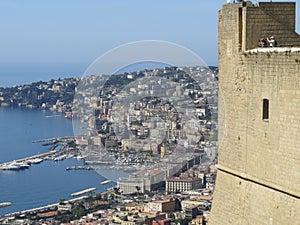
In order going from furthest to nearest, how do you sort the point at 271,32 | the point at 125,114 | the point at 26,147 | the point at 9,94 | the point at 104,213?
the point at 9,94 < the point at 26,147 < the point at 104,213 < the point at 125,114 < the point at 271,32

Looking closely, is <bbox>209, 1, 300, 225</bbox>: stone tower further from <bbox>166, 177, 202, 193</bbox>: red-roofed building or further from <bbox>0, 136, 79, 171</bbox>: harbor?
<bbox>0, 136, 79, 171</bbox>: harbor

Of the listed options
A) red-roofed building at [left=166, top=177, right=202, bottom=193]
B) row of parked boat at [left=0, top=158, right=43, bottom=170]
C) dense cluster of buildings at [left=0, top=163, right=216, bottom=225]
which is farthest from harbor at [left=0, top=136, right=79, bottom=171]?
red-roofed building at [left=166, top=177, right=202, bottom=193]

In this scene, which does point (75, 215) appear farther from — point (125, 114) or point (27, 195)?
point (125, 114)

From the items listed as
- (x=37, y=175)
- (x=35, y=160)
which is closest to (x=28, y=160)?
(x=35, y=160)

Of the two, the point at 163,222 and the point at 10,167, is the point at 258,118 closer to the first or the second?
the point at 163,222

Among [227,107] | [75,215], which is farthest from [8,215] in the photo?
[227,107]

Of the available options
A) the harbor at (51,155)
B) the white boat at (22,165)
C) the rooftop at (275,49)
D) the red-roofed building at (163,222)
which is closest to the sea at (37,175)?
the white boat at (22,165)
